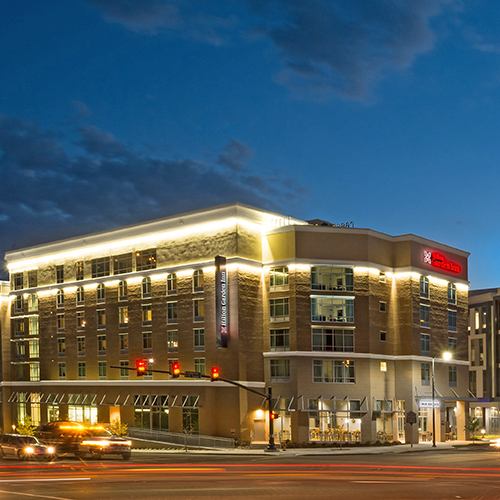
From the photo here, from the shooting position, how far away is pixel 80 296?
284 ft

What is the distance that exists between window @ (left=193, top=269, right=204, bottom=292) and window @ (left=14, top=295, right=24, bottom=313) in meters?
29.8

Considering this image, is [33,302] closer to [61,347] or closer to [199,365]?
[61,347]

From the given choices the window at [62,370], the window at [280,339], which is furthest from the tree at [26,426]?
the window at [280,339]

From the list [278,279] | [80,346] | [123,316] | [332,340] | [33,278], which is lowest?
[80,346]

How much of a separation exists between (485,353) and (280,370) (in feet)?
177

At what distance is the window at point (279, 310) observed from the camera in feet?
238

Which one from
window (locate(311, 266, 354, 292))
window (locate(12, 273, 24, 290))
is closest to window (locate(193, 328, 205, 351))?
window (locate(311, 266, 354, 292))

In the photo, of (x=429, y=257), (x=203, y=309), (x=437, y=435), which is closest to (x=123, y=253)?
(x=203, y=309)

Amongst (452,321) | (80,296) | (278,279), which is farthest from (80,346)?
(452,321)

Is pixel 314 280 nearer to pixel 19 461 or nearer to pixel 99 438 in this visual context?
pixel 99 438

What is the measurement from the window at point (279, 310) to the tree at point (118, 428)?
1729 centimetres

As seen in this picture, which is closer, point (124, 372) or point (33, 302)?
point (124, 372)

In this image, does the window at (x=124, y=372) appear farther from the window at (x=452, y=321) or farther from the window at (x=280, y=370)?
the window at (x=452, y=321)

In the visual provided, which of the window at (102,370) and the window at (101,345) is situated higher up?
the window at (101,345)
